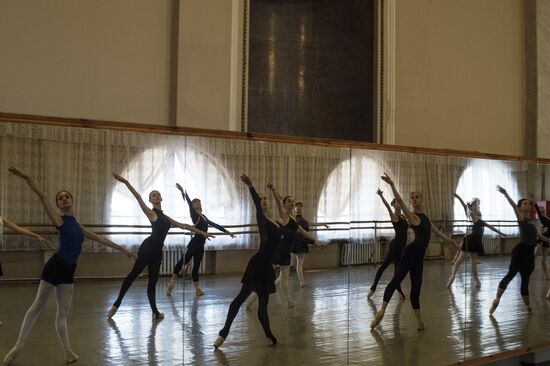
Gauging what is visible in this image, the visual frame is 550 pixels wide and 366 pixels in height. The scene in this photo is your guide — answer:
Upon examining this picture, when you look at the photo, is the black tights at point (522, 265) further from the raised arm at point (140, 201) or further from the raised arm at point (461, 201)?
the raised arm at point (140, 201)

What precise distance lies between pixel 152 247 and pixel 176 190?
470 millimetres

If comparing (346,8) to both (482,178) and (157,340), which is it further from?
(157,340)

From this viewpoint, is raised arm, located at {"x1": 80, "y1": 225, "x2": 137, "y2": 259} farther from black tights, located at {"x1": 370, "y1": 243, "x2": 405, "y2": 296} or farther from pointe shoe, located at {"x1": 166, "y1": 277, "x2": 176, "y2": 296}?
black tights, located at {"x1": 370, "y1": 243, "x2": 405, "y2": 296}

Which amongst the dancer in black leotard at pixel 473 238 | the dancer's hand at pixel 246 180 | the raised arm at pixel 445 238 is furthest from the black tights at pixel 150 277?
the dancer in black leotard at pixel 473 238

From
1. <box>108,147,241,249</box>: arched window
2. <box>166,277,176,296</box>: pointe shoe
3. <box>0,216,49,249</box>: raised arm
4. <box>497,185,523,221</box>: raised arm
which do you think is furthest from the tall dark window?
<box>0,216,49,249</box>: raised arm

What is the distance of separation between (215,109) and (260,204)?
15.2 ft

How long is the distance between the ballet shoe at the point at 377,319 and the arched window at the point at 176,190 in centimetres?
175

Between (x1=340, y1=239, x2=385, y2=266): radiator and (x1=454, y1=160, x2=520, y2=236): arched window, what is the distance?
131cm

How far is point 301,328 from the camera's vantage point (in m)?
5.91

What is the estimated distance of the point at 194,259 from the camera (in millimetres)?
5414

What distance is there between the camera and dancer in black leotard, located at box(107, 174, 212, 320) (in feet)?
16.7

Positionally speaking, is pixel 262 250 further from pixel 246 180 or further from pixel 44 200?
pixel 44 200

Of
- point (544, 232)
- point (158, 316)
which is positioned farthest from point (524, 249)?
point (158, 316)

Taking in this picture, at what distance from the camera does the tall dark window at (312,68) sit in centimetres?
1270
